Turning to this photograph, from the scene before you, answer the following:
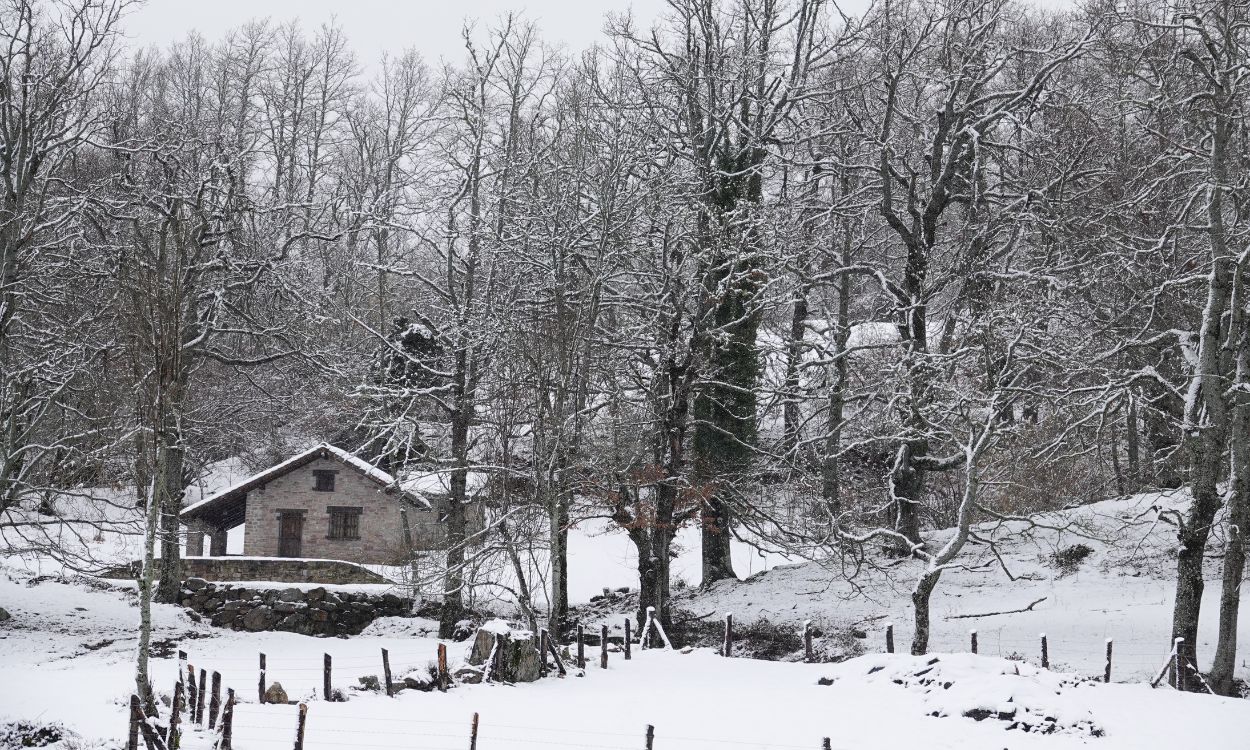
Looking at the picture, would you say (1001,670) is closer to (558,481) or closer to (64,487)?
(558,481)

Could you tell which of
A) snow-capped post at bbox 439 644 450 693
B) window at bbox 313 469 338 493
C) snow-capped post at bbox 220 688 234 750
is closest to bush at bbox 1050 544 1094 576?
snow-capped post at bbox 439 644 450 693

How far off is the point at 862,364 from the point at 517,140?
1037 centimetres

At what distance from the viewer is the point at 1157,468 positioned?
20.5 metres

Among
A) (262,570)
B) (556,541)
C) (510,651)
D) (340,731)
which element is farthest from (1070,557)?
(262,570)

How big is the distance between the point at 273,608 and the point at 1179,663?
755 inches

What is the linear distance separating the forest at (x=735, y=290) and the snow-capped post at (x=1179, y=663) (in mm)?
590

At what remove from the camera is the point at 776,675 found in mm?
16406

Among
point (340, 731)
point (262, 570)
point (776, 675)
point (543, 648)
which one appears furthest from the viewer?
point (262, 570)

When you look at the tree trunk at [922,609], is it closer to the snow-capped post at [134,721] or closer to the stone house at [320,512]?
the snow-capped post at [134,721]

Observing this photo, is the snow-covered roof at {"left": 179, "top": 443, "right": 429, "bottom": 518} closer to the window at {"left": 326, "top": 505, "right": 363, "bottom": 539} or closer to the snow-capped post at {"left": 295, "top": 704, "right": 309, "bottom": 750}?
the window at {"left": 326, "top": 505, "right": 363, "bottom": 539}

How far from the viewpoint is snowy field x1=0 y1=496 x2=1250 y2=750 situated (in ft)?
39.2

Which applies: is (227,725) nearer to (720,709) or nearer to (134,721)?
(134,721)

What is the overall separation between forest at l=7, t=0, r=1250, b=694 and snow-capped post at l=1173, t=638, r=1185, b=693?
59cm

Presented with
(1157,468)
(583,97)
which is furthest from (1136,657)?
(583,97)
